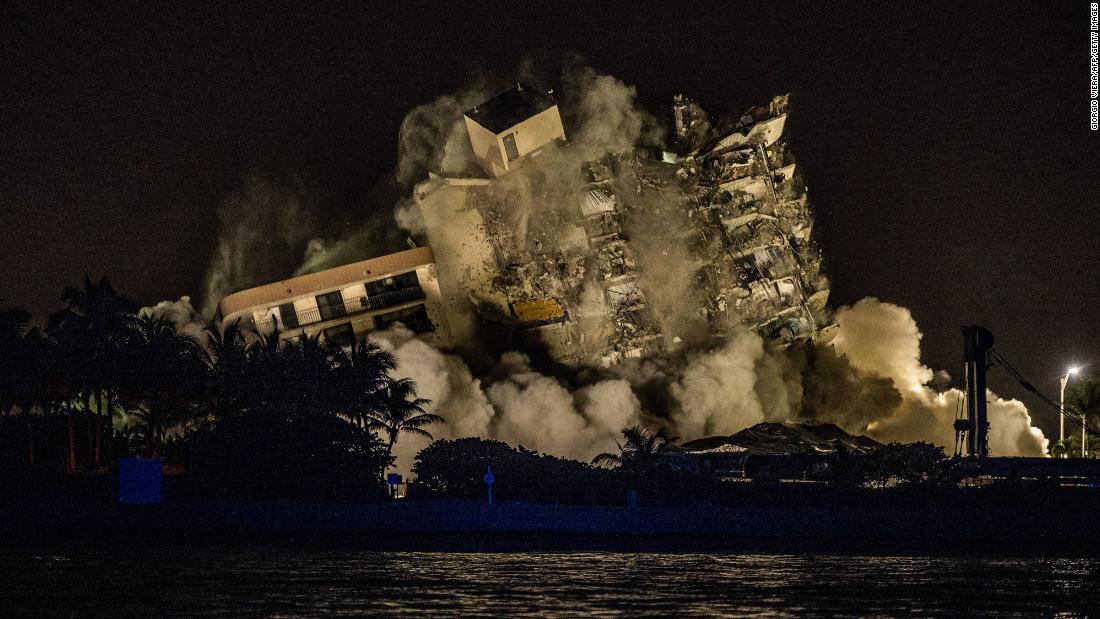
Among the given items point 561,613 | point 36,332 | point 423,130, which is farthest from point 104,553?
point 423,130

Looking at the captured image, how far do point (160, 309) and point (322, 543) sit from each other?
3268 centimetres

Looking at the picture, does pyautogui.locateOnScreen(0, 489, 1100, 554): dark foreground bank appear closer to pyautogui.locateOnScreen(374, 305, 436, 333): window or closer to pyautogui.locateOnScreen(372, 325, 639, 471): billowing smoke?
pyautogui.locateOnScreen(372, 325, 639, 471): billowing smoke

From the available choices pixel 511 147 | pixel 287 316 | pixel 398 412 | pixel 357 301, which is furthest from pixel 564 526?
pixel 287 316

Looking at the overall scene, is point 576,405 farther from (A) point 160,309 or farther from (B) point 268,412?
(A) point 160,309

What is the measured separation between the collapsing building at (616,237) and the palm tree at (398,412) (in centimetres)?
1105

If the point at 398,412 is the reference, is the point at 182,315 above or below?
above

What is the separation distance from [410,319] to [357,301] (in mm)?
3094

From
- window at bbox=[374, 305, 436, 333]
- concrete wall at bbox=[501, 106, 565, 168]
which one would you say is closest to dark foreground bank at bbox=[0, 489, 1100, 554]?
window at bbox=[374, 305, 436, 333]

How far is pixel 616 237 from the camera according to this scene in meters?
80.1

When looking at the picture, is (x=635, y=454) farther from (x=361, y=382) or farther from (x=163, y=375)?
(x=163, y=375)

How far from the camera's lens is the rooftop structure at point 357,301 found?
267 ft

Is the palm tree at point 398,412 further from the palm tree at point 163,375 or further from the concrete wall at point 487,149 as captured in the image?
the concrete wall at point 487,149

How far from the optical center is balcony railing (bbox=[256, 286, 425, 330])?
269 feet

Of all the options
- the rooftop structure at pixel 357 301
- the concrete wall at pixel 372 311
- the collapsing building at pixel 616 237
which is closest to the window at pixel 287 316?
the rooftop structure at pixel 357 301
